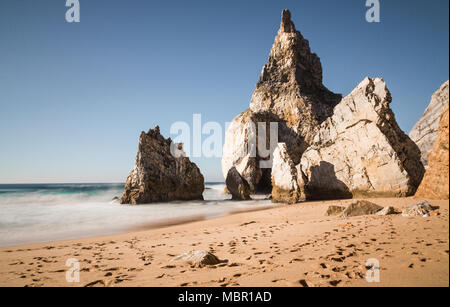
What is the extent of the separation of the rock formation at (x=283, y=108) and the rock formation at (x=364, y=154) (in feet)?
34.7

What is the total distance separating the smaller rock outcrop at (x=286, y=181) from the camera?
1341 cm

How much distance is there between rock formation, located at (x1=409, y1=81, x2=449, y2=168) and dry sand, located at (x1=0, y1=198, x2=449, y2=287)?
2240 cm

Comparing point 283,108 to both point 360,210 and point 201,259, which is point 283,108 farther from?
point 201,259

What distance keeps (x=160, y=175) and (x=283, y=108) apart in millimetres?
17680

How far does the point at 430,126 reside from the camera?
71.5ft

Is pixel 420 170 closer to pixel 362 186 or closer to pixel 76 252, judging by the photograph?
pixel 362 186

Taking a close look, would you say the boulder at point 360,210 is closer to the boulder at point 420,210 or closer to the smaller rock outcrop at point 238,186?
the boulder at point 420,210

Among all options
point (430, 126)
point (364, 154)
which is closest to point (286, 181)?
point (364, 154)

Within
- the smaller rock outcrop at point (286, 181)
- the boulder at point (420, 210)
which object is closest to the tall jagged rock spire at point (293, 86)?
the smaller rock outcrop at point (286, 181)

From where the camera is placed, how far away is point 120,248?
5.00 metres

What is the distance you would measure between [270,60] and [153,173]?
23.9 metres

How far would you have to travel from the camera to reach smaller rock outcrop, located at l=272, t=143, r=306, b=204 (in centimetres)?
1341

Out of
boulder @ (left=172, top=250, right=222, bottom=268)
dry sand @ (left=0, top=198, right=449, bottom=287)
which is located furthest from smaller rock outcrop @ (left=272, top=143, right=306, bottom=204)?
boulder @ (left=172, top=250, right=222, bottom=268)

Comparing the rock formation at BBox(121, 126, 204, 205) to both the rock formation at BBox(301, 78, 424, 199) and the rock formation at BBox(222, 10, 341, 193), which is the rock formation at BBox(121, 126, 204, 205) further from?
the rock formation at BBox(301, 78, 424, 199)
